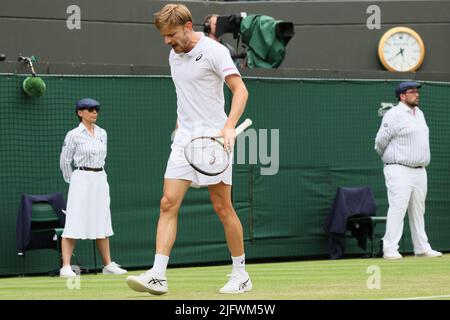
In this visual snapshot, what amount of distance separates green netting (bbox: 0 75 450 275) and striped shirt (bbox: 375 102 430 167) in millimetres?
1346

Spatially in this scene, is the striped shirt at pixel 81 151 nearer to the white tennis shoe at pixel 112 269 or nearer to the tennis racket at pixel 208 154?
the white tennis shoe at pixel 112 269

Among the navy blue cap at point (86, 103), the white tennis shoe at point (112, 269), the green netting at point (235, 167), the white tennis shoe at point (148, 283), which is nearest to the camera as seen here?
the white tennis shoe at point (148, 283)

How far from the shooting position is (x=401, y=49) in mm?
21062

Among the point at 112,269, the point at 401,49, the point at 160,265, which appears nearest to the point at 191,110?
the point at 160,265

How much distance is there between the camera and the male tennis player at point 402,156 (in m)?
15.4

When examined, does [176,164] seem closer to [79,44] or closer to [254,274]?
[254,274]

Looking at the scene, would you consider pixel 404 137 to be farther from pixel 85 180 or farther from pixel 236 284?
pixel 236 284

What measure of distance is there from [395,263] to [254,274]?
7.56 feet

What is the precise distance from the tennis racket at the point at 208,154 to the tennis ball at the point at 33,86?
5618 millimetres

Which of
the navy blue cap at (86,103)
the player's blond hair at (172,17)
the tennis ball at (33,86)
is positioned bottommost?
the navy blue cap at (86,103)

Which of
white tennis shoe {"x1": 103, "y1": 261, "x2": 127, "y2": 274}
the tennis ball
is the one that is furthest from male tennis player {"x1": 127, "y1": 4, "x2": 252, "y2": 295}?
the tennis ball

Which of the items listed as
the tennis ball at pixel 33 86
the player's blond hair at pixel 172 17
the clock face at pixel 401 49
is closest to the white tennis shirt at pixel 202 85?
the player's blond hair at pixel 172 17

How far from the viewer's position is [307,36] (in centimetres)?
2080

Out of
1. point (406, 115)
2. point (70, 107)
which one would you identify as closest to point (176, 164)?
point (70, 107)
